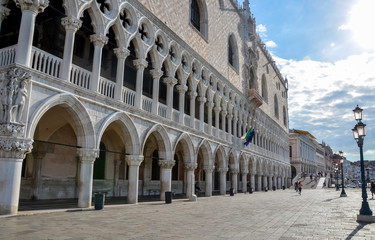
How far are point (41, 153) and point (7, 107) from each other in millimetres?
6495

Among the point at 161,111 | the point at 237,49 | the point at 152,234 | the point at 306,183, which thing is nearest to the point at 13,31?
the point at 161,111

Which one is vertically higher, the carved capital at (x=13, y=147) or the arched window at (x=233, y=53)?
the arched window at (x=233, y=53)

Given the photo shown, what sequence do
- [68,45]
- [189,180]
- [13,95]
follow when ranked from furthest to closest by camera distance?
[189,180], [68,45], [13,95]

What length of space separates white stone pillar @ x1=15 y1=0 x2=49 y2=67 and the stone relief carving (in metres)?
0.50

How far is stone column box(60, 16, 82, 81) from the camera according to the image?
11875mm

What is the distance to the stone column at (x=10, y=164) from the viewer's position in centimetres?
946

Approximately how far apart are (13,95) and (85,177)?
4242 millimetres

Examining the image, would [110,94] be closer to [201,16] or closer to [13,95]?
[13,95]

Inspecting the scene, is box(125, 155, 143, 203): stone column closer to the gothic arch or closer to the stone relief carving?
the gothic arch

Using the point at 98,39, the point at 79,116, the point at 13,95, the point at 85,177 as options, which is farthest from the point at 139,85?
the point at 13,95

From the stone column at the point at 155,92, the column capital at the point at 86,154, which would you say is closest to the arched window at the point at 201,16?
the stone column at the point at 155,92

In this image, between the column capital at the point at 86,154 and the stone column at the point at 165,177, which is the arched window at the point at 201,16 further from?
the column capital at the point at 86,154

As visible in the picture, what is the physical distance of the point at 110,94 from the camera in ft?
49.6

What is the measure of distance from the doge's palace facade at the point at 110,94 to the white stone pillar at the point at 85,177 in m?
0.04
